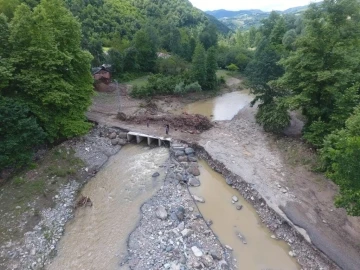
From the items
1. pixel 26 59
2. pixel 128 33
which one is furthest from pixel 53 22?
pixel 128 33

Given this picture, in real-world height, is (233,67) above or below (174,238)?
below

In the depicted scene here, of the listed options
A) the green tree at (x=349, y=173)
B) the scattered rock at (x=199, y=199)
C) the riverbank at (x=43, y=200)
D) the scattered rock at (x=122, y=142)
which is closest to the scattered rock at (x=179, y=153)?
the scattered rock at (x=199, y=199)

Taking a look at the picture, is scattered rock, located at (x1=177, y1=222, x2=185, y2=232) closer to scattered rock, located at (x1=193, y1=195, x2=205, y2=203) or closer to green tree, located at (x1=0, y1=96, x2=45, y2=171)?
scattered rock, located at (x1=193, y1=195, x2=205, y2=203)

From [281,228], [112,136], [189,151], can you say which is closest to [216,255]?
[281,228]

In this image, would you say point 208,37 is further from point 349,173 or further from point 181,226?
point 349,173

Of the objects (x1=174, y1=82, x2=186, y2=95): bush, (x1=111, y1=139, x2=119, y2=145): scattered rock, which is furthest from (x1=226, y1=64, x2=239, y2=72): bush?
(x1=111, y1=139, x2=119, y2=145): scattered rock

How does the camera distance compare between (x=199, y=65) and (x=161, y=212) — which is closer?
(x=161, y=212)
